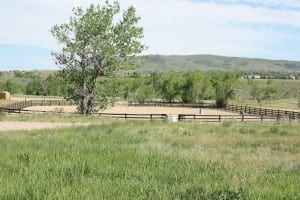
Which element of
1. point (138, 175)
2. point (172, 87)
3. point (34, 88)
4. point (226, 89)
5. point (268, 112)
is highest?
point (172, 87)

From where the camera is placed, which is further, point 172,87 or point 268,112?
point 172,87

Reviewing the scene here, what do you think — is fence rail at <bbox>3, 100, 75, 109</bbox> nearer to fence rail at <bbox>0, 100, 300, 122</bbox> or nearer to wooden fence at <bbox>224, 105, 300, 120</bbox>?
fence rail at <bbox>0, 100, 300, 122</bbox>

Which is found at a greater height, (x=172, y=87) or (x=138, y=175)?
(x=172, y=87)

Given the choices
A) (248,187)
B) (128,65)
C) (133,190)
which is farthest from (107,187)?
(128,65)

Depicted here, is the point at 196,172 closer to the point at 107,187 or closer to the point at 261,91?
the point at 107,187

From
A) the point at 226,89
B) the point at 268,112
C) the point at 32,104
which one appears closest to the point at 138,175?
the point at 268,112

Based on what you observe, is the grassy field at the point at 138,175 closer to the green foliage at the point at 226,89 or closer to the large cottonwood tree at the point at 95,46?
the large cottonwood tree at the point at 95,46

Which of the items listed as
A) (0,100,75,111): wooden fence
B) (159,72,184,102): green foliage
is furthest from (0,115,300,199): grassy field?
(159,72,184,102): green foliage

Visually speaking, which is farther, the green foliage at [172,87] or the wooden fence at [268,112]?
the green foliage at [172,87]

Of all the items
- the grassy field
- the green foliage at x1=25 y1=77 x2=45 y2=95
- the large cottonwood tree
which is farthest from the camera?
the green foliage at x1=25 y1=77 x2=45 y2=95

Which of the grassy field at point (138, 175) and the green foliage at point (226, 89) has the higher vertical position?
the green foliage at point (226, 89)

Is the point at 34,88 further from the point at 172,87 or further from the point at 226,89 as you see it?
the point at 226,89

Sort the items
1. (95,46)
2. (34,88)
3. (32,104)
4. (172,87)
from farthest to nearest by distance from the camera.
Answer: (34,88) < (172,87) < (32,104) < (95,46)

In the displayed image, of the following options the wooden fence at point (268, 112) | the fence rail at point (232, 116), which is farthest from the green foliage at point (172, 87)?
the wooden fence at point (268, 112)
